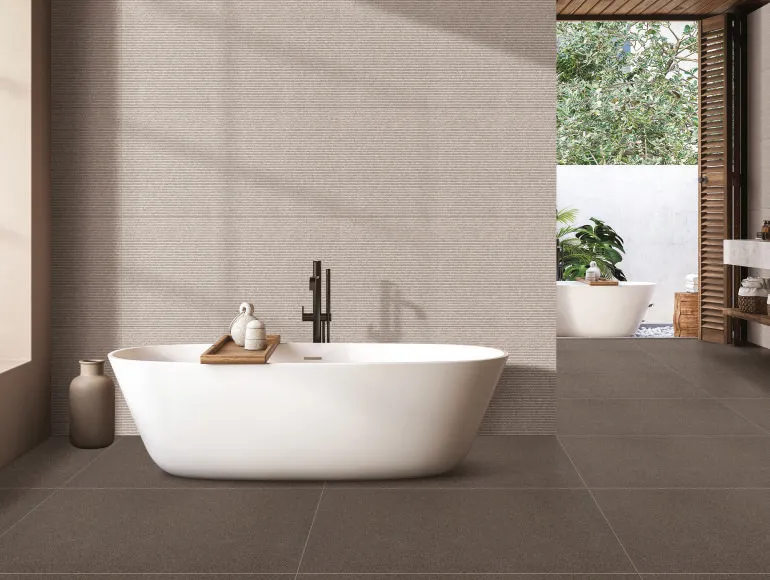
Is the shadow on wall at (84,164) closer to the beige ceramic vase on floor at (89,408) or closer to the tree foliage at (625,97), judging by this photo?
the beige ceramic vase on floor at (89,408)

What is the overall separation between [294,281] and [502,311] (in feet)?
3.34

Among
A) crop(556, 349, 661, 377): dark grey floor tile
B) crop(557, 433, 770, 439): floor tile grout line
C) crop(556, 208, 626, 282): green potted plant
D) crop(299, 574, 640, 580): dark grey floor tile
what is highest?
crop(556, 208, 626, 282): green potted plant

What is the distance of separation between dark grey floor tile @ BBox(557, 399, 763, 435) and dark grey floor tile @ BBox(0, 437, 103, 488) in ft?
7.45

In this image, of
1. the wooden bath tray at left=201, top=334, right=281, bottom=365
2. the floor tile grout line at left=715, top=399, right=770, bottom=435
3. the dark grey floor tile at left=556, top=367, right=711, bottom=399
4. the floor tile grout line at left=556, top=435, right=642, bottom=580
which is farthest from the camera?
the dark grey floor tile at left=556, top=367, right=711, bottom=399

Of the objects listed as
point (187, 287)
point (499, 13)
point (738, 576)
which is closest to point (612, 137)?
point (499, 13)

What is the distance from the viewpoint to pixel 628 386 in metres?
5.79

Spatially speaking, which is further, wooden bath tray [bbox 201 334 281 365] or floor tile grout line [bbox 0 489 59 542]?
wooden bath tray [bbox 201 334 281 365]

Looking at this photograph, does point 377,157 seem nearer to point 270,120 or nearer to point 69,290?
point 270,120

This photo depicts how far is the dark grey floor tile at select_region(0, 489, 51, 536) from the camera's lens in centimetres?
307

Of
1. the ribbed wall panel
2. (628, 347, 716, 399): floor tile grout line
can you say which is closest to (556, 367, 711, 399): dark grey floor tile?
(628, 347, 716, 399): floor tile grout line

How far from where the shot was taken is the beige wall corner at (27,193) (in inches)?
161

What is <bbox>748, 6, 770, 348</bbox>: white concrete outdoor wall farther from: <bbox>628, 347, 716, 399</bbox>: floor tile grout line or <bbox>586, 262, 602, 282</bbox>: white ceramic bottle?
<bbox>586, 262, 602, 282</bbox>: white ceramic bottle

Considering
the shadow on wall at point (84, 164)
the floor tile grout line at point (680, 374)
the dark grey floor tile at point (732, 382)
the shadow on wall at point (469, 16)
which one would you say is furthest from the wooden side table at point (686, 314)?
the shadow on wall at point (84, 164)

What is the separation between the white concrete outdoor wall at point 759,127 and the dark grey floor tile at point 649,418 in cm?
266
